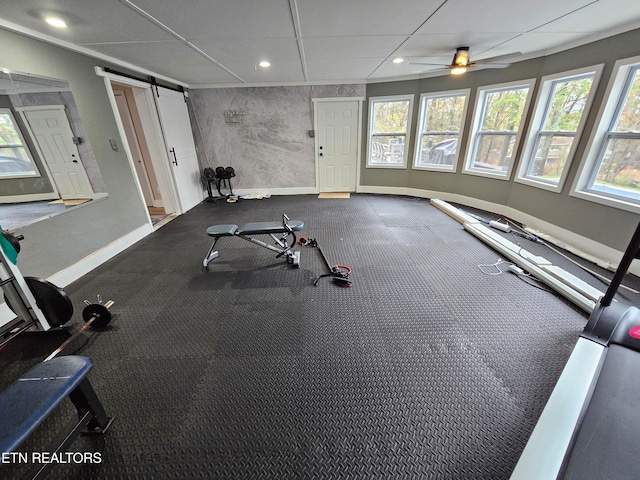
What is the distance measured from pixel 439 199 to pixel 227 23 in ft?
14.8

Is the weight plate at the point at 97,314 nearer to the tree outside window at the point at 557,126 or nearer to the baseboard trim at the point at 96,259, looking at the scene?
the baseboard trim at the point at 96,259

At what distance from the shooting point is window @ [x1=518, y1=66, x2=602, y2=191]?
3.17m

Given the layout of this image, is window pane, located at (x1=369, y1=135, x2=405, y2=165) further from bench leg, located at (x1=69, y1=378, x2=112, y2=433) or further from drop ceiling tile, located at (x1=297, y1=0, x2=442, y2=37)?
bench leg, located at (x1=69, y1=378, x2=112, y2=433)

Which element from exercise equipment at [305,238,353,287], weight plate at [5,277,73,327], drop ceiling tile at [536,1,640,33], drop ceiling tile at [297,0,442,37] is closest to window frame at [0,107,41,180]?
weight plate at [5,277,73,327]

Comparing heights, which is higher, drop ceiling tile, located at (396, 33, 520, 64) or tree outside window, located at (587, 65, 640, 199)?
drop ceiling tile, located at (396, 33, 520, 64)

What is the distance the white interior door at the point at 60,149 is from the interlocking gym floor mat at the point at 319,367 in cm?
93

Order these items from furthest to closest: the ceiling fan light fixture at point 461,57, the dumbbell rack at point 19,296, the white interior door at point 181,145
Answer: the white interior door at point 181,145 < the ceiling fan light fixture at point 461,57 < the dumbbell rack at point 19,296

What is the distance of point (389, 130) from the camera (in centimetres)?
555

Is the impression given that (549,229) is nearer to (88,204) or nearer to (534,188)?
(534,188)

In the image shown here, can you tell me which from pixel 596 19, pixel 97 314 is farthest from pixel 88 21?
pixel 596 19

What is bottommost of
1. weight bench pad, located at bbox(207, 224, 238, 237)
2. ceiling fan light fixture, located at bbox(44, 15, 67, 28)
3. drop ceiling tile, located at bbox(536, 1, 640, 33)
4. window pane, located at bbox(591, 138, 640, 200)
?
weight bench pad, located at bbox(207, 224, 238, 237)

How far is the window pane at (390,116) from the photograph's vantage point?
5320 millimetres

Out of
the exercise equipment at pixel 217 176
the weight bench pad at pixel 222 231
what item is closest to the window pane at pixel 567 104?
the weight bench pad at pixel 222 231

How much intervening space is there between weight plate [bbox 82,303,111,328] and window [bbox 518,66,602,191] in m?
5.18
